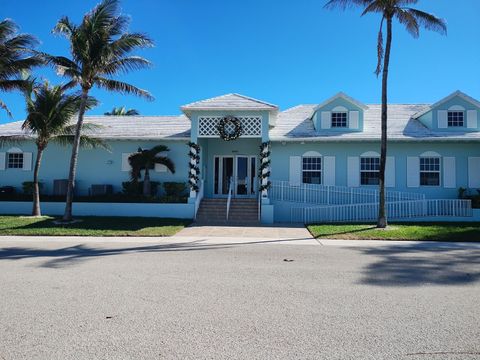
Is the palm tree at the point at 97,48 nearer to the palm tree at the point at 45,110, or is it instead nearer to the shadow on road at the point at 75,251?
the palm tree at the point at 45,110

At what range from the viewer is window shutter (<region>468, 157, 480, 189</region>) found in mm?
18672

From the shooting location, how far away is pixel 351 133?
1948cm

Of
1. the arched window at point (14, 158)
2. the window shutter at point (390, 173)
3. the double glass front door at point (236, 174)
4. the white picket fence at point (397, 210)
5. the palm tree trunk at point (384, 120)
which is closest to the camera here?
the palm tree trunk at point (384, 120)

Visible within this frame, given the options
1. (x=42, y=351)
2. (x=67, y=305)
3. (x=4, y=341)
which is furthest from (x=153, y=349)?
(x=67, y=305)

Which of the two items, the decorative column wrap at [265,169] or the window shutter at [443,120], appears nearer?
the decorative column wrap at [265,169]

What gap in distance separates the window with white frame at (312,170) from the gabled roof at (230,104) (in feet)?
11.9

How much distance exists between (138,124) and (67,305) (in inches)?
744

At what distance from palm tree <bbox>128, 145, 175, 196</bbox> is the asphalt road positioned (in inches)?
405

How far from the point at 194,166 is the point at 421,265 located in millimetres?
11880

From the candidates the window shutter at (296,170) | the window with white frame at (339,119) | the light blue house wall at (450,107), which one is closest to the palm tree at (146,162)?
the window shutter at (296,170)

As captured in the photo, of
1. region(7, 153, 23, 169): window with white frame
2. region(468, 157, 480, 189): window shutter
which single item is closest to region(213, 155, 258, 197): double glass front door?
region(7, 153, 23, 169): window with white frame

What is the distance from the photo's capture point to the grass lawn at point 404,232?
39.3 ft

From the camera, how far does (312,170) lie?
19.5 metres

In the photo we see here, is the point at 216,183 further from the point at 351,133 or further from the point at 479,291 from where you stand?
the point at 479,291
